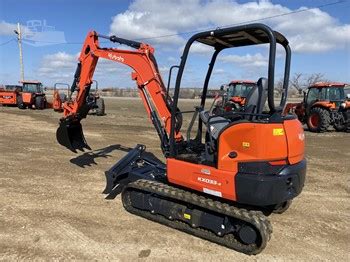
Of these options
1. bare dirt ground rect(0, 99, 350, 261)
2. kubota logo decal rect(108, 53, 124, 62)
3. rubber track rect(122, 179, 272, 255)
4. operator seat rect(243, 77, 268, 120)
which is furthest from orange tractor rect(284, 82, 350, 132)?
rubber track rect(122, 179, 272, 255)

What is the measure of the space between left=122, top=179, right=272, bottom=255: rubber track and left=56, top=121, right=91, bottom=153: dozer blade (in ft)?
8.06

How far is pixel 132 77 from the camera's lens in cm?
702

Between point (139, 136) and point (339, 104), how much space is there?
342 inches

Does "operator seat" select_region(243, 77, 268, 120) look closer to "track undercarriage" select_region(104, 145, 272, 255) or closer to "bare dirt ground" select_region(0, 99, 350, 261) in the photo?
"track undercarriage" select_region(104, 145, 272, 255)

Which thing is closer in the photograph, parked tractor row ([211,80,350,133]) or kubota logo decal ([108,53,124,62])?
kubota logo decal ([108,53,124,62])

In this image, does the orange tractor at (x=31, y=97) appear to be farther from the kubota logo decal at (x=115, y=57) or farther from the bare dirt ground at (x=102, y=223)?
the kubota logo decal at (x=115, y=57)

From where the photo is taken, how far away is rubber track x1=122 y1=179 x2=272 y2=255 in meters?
4.67

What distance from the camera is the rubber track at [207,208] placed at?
467 cm

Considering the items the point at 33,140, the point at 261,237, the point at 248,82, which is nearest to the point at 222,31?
the point at 261,237

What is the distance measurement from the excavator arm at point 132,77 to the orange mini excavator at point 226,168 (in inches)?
1.6

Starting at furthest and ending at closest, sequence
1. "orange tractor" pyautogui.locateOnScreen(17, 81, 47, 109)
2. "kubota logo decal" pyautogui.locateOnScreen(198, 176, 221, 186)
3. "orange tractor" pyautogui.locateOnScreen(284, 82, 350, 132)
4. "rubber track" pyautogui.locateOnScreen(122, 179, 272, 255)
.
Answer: "orange tractor" pyautogui.locateOnScreen(17, 81, 47, 109)
"orange tractor" pyautogui.locateOnScreen(284, 82, 350, 132)
"kubota logo decal" pyautogui.locateOnScreen(198, 176, 221, 186)
"rubber track" pyautogui.locateOnScreen(122, 179, 272, 255)

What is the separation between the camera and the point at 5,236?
5.00 meters

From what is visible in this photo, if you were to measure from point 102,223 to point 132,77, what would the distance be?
2.65m

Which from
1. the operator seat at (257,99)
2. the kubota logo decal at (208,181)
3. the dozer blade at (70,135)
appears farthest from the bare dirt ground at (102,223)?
the operator seat at (257,99)
